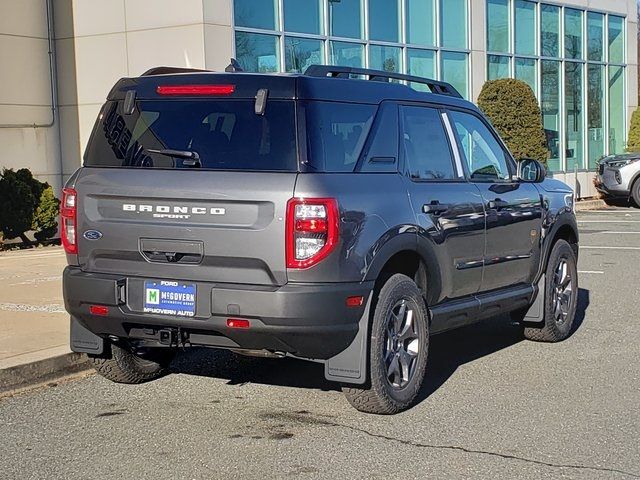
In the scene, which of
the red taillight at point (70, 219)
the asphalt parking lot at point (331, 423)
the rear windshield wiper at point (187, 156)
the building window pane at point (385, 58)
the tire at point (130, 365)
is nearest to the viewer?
the asphalt parking lot at point (331, 423)

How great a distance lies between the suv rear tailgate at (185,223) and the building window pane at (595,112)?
23.2 m

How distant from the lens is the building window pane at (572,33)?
88.0ft

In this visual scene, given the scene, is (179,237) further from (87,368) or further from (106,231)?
(87,368)

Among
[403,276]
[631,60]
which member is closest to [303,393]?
[403,276]

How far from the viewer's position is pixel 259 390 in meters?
6.65

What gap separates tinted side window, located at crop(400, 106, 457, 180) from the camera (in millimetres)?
6438

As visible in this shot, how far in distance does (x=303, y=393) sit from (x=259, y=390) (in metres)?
0.31

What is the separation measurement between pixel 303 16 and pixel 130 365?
1241 cm

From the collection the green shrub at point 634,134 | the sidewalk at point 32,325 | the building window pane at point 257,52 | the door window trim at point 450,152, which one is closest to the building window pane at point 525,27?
the green shrub at point 634,134

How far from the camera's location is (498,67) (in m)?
24.1

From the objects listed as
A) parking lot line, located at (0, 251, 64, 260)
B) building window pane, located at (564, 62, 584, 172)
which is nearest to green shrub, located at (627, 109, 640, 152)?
building window pane, located at (564, 62, 584, 172)

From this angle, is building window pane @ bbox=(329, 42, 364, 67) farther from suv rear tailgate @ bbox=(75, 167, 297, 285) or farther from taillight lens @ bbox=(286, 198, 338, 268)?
taillight lens @ bbox=(286, 198, 338, 268)

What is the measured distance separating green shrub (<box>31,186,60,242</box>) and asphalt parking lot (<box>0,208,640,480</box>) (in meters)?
8.32

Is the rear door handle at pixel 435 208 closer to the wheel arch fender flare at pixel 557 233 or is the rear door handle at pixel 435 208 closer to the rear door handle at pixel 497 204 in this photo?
the rear door handle at pixel 497 204
